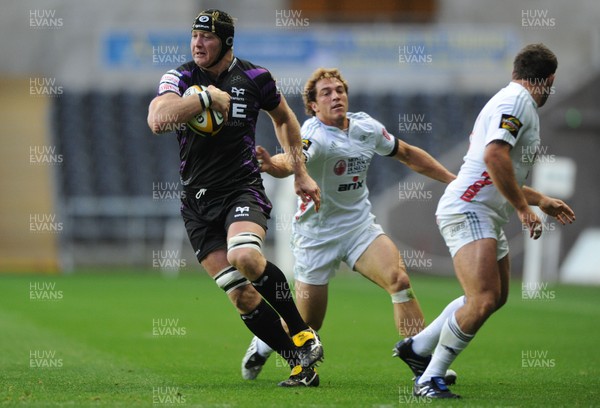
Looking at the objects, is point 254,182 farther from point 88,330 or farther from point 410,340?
point 88,330

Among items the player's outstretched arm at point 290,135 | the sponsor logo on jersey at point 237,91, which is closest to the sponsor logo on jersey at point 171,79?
the sponsor logo on jersey at point 237,91

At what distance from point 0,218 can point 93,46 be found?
15.9 ft

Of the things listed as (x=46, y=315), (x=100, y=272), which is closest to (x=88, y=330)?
(x=46, y=315)

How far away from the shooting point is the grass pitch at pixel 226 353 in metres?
7.39

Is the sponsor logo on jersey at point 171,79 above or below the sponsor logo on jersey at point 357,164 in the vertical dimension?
above

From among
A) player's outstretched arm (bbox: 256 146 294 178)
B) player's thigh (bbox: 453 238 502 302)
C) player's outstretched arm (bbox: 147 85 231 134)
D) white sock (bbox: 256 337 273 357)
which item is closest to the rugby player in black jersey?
player's outstretched arm (bbox: 147 85 231 134)

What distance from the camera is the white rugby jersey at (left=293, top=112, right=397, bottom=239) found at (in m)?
8.90

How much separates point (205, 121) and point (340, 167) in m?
1.62

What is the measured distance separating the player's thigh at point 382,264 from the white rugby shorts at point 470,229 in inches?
36.3

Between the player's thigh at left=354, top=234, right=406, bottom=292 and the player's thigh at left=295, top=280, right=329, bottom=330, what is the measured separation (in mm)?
368

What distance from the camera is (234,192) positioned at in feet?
26.1

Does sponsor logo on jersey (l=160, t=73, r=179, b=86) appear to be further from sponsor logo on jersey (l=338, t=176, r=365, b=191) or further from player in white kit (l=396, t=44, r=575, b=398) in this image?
player in white kit (l=396, t=44, r=575, b=398)

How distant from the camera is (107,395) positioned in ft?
24.0

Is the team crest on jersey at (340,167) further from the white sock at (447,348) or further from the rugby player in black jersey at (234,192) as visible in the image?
the white sock at (447,348)
